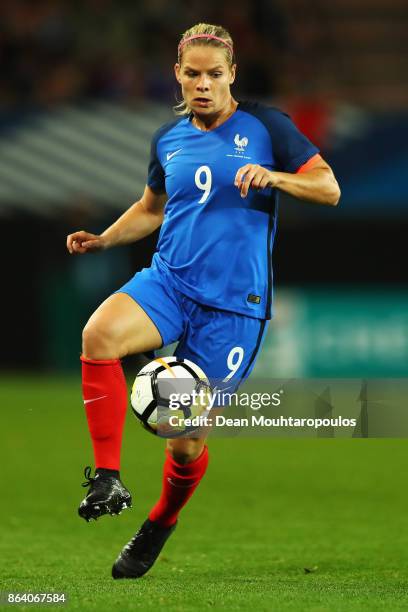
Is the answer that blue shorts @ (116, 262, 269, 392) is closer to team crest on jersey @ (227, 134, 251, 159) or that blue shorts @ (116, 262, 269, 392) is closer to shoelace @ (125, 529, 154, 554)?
team crest on jersey @ (227, 134, 251, 159)

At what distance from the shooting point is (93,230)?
59.1ft

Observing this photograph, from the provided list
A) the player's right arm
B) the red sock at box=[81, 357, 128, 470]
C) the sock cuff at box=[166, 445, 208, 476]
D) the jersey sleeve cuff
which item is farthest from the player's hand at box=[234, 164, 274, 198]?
the sock cuff at box=[166, 445, 208, 476]

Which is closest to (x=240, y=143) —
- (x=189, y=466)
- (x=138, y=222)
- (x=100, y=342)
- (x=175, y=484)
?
(x=138, y=222)

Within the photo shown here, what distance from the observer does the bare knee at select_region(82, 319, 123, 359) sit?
16.8 ft

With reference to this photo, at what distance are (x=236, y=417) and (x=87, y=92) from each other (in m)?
12.5

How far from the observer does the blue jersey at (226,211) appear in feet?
18.0

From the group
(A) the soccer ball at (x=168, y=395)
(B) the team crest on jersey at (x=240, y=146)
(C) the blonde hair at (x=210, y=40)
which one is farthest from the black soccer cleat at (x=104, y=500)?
(C) the blonde hair at (x=210, y=40)

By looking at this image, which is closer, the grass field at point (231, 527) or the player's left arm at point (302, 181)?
the player's left arm at point (302, 181)

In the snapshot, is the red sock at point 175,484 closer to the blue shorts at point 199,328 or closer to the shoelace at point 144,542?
the shoelace at point 144,542

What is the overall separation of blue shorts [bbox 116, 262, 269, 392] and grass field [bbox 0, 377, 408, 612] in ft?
3.18

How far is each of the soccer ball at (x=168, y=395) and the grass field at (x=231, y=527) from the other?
0.71m

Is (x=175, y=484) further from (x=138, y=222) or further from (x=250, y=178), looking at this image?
(x=250, y=178)

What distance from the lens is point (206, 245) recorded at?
5.47 m

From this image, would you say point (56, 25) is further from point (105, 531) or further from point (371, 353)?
point (105, 531)
